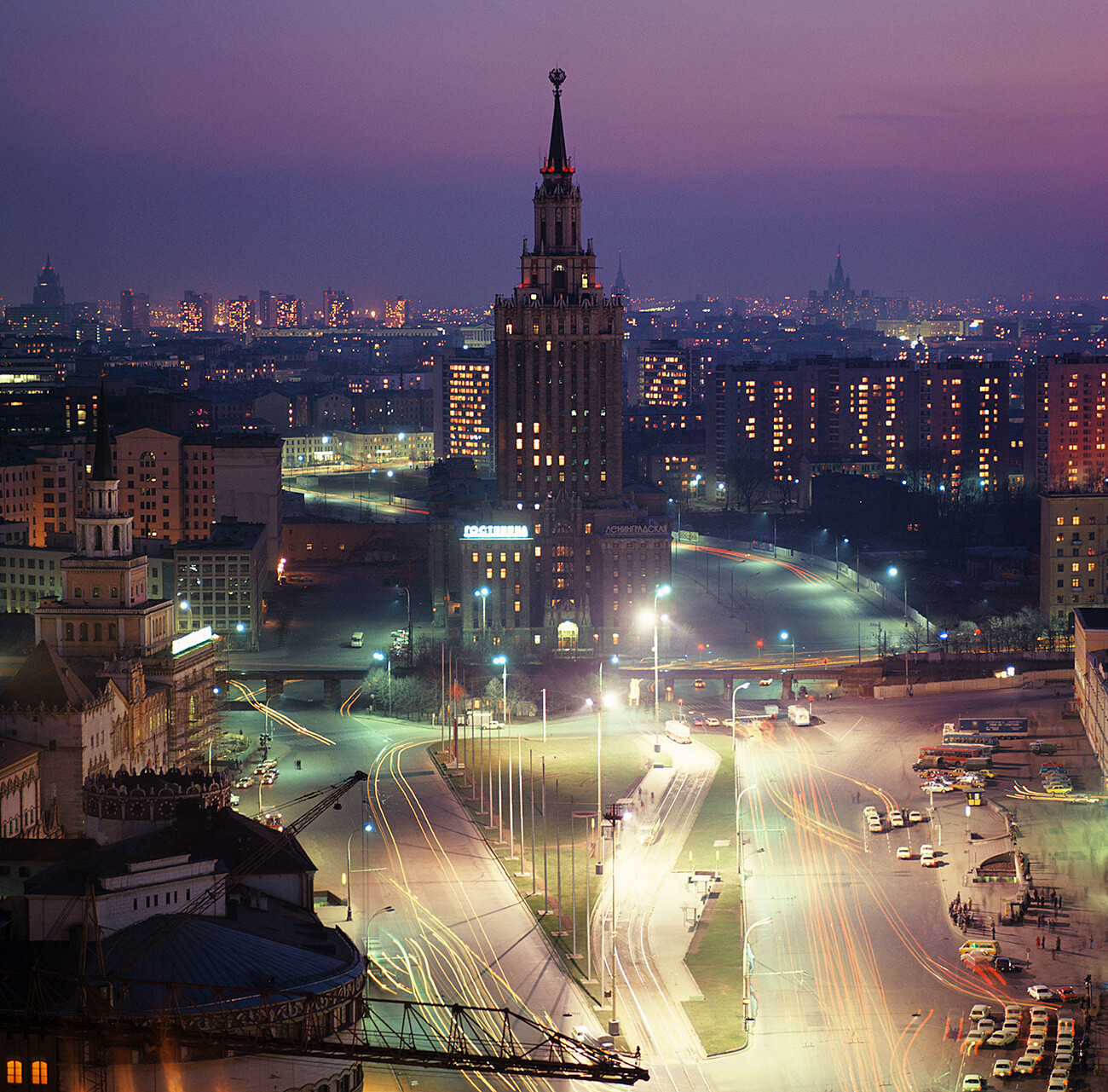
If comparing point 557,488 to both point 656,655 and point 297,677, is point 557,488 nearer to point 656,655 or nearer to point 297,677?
point 656,655

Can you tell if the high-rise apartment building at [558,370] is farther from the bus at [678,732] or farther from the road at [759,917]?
the road at [759,917]

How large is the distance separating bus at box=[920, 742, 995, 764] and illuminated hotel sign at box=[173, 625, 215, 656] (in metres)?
35.0

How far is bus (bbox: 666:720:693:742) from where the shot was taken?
103750 millimetres

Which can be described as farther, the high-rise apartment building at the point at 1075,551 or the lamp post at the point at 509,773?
the high-rise apartment building at the point at 1075,551

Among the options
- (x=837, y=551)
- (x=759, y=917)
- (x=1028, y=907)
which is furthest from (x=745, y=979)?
(x=837, y=551)

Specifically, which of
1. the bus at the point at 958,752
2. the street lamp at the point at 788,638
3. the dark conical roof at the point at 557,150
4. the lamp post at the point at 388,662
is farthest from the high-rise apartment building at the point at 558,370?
the bus at the point at 958,752

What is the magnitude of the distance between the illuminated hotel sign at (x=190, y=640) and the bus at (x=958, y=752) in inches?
1376

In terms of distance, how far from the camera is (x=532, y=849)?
3103 inches

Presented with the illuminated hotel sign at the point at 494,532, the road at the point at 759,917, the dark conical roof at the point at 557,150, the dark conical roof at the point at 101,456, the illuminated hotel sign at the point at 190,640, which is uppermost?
the dark conical roof at the point at 557,150

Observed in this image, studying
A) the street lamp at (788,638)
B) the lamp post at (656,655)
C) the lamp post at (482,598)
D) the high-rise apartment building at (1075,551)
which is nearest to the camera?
the lamp post at (656,655)

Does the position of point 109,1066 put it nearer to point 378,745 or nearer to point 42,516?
point 378,745

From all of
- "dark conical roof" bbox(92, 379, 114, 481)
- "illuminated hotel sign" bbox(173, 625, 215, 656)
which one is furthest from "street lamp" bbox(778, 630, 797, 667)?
"dark conical roof" bbox(92, 379, 114, 481)

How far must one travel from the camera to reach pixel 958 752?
99.8 m

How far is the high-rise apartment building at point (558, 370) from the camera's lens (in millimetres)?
136750
